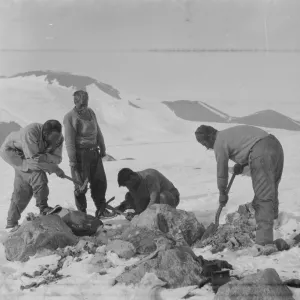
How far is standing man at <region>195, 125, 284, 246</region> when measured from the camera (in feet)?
9.29

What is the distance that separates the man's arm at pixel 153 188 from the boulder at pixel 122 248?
0.84 meters

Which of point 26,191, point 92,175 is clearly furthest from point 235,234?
point 26,191

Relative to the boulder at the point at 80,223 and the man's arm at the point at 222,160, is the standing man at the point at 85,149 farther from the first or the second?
the man's arm at the point at 222,160

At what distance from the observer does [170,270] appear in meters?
2.29

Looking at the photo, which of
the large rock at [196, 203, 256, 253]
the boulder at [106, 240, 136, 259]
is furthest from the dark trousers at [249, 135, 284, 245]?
the boulder at [106, 240, 136, 259]

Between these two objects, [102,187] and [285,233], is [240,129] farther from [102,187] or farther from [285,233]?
[102,187]

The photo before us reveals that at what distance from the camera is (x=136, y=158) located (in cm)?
446

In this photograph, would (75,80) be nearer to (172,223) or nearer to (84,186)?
(84,186)

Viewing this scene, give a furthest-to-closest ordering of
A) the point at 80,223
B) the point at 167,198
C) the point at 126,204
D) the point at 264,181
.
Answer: the point at 126,204
the point at 167,198
the point at 80,223
the point at 264,181

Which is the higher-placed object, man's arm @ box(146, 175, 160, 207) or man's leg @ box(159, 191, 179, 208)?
man's arm @ box(146, 175, 160, 207)

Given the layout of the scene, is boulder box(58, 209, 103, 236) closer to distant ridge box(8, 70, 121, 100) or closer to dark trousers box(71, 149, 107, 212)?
dark trousers box(71, 149, 107, 212)

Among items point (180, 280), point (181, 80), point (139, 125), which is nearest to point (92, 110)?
point (139, 125)

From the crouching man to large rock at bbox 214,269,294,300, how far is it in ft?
5.48

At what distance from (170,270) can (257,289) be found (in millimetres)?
501
